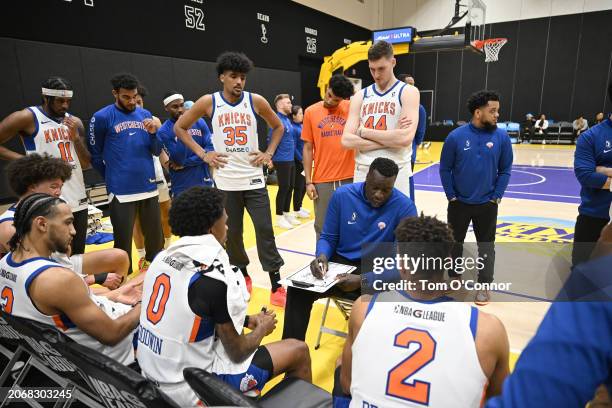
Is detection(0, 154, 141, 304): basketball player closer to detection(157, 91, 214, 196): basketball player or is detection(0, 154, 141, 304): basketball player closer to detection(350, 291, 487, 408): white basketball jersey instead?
detection(350, 291, 487, 408): white basketball jersey

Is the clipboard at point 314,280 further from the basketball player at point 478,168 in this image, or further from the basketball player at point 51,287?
the basketball player at point 478,168

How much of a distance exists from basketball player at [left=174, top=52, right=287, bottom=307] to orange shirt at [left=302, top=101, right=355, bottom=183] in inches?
19.0

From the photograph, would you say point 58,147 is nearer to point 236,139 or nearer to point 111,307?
point 236,139

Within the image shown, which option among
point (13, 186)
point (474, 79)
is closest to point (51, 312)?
point (13, 186)

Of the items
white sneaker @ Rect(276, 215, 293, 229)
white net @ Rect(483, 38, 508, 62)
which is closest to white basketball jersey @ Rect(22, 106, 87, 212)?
white sneaker @ Rect(276, 215, 293, 229)

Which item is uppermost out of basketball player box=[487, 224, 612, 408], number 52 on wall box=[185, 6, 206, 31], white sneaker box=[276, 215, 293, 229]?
number 52 on wall box=[185, 6, 206, 31]

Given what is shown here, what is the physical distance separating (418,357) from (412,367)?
41 mm

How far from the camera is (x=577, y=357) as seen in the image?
0.64 metres

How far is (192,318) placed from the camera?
1660 millimetres

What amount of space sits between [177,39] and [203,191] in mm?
9685

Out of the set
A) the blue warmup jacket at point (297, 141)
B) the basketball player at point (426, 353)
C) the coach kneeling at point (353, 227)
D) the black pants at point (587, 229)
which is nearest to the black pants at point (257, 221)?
the coach kneeling at point (353, 227)

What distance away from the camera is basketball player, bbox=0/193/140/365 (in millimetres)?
1794

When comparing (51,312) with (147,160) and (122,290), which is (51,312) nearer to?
(122,290)

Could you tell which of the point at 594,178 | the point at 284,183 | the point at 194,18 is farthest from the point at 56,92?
the point at 194,18
